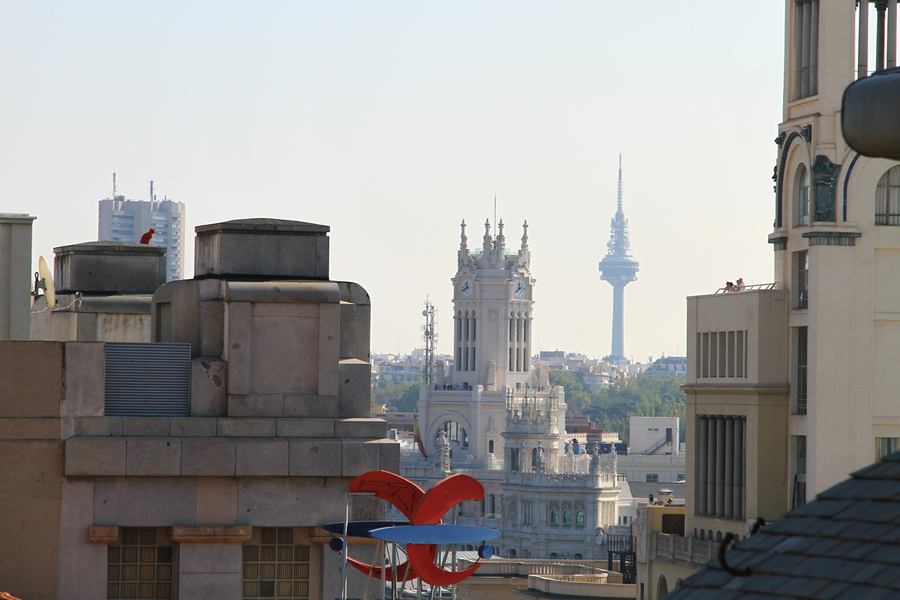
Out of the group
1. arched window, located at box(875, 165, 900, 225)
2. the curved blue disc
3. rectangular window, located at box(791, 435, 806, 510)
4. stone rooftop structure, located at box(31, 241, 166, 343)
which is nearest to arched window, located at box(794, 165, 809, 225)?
arched window, located at box(875, 165, 900, 225)

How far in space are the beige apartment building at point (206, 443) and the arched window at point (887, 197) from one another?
32.1 metres

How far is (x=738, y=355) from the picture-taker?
53.2 m

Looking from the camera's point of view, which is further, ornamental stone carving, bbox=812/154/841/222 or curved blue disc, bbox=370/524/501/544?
ornamental stone carving, bbox=812/154/841/222

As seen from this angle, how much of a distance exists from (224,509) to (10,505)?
263 centimetres

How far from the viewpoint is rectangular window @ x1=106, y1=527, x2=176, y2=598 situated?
1955 cm

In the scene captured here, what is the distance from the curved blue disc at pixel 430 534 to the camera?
1563 cm

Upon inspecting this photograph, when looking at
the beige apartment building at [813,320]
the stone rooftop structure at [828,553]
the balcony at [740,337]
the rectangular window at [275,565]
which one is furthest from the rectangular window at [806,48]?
the stone rooftop structure at [828,553]

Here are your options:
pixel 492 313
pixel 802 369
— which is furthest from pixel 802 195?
pixel 492 313

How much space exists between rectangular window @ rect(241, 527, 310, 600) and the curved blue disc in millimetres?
4520

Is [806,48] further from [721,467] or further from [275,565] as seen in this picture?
[275,565]

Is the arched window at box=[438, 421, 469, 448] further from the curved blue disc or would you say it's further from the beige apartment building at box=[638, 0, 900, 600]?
the curved blue disc

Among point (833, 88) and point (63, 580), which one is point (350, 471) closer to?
point (63, 580)

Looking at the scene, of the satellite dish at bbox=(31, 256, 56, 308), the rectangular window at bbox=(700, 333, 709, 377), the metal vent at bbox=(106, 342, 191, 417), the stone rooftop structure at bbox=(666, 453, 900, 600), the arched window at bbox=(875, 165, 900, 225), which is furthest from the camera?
the rectangular window at bbox=(700, 333, 709, 377)

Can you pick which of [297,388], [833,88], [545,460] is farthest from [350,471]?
[545,460]
